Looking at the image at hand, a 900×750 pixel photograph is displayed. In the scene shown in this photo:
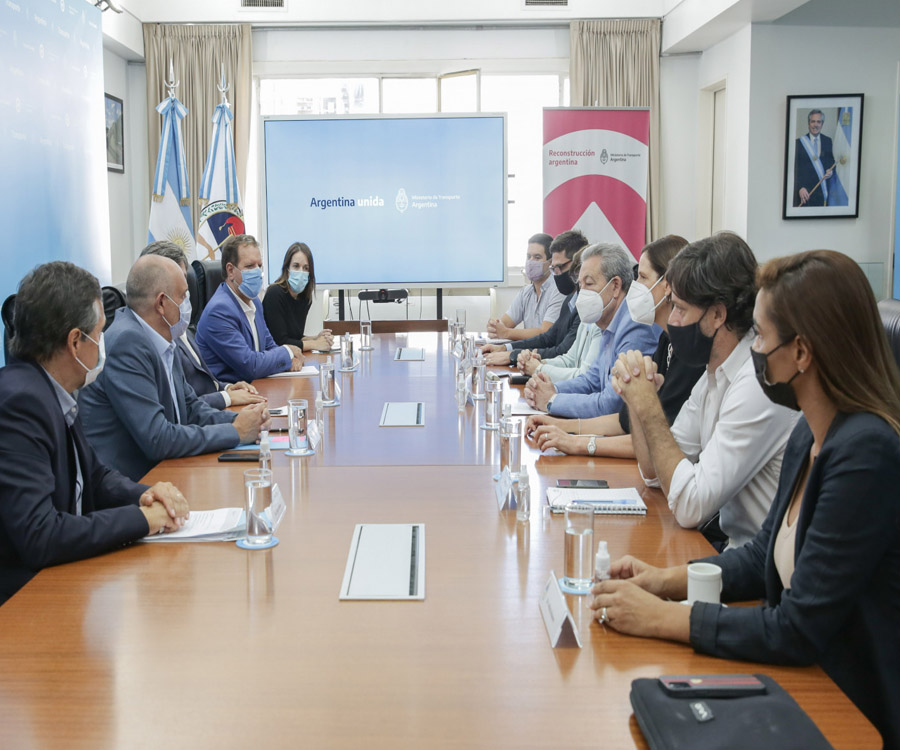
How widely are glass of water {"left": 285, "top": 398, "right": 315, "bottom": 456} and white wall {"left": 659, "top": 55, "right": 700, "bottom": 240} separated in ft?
21.0

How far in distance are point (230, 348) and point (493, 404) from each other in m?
1.87

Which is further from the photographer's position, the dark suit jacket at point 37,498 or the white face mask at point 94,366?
the white face mask at point 94,366

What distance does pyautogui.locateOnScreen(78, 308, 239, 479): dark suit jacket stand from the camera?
2803mm

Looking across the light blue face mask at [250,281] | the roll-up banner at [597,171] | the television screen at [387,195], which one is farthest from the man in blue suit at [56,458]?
the roll-up banner at [597,171]

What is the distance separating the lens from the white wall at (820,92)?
706 cm

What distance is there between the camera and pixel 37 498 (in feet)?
6.23

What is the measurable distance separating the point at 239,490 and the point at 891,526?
1.57 metres

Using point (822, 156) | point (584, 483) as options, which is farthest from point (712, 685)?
point (822, 156)

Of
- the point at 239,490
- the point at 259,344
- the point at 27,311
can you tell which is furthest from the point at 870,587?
the point at 259,344

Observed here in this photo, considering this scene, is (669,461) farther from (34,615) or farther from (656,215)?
(656,215)

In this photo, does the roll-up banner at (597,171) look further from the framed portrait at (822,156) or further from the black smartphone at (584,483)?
the black smartphone at (584,483)

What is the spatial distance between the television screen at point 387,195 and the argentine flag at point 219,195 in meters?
0.48

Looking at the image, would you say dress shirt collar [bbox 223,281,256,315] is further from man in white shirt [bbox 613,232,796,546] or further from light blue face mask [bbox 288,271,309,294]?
man in white shirt [bbox 613,232,796,546]

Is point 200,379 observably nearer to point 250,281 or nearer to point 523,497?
point 250,281
